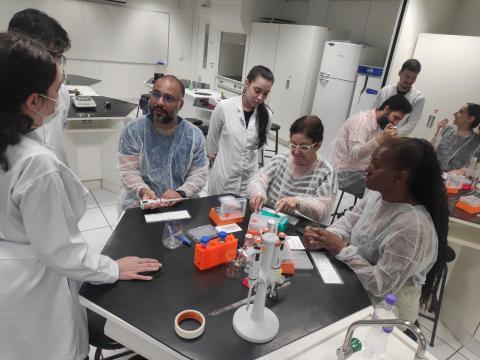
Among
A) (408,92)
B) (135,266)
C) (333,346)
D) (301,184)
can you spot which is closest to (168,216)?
(135,266)

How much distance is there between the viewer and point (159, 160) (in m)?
1.83

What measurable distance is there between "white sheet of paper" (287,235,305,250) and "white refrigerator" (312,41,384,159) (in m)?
3.07

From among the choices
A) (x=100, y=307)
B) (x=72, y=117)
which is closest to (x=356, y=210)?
(x=100, y=307)

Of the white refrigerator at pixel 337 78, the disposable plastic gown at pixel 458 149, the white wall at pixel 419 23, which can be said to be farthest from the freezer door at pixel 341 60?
the disposable plastic gown at pixel 458 149

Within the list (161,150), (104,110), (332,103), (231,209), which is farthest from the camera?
(332,103)

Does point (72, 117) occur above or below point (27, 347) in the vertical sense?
above

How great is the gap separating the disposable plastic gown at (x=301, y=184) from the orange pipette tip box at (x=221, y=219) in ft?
0.78

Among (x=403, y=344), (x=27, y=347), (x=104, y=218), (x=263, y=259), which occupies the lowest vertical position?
(x=104, y=218)

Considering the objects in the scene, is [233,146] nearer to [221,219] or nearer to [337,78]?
[221,219]

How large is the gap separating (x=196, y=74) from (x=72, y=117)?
5053 mm

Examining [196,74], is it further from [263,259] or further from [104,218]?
[263,259]

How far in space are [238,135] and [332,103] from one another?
2.97 m

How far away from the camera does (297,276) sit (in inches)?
49.8

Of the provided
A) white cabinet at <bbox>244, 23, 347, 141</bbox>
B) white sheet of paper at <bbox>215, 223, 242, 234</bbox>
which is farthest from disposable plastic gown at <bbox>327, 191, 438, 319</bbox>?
white cabinet at <bbox>244, 23, 347, 141</bbox>
